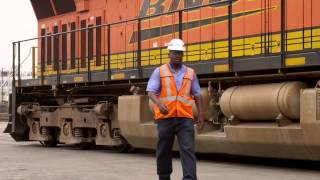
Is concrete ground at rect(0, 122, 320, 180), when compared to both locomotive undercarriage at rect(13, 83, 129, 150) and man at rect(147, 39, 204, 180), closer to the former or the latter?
locomotive undercarriage at rect(13, 83, 129, 150)

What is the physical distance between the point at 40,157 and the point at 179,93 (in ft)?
20.0

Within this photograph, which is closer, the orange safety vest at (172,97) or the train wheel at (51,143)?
the orange safety vest at (172,97)

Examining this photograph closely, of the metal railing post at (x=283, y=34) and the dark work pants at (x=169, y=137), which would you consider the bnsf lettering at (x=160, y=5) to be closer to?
the metal railing post at (x=283, y=34)

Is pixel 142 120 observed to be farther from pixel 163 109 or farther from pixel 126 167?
pixel 163 109

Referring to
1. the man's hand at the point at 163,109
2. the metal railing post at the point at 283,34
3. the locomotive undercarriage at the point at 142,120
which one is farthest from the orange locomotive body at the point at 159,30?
the man's hand at the point at 163,109

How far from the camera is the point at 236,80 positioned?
1023 cm

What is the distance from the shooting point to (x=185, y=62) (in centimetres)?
1129

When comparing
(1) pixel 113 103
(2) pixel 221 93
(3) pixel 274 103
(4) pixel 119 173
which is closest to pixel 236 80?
(2) pixel 221 93

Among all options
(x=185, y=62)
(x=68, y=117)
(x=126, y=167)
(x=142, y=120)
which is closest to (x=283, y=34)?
(x=185, y=62)

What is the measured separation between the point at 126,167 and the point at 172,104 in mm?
3662

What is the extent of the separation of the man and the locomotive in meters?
2.95

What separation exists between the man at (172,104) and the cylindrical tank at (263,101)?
318 centimetres

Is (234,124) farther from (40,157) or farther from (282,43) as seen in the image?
(40,157)

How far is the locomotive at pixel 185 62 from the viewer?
923cm
